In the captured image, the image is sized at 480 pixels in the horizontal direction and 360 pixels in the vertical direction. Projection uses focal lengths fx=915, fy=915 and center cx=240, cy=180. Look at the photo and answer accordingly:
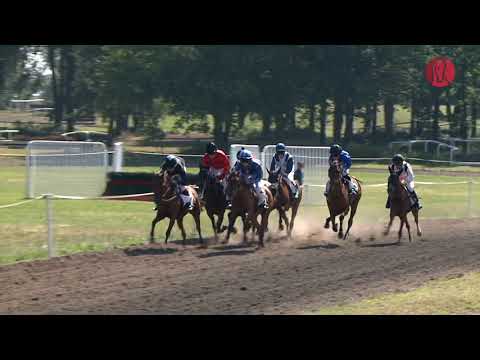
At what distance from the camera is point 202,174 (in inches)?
792

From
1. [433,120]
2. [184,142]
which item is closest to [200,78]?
[184,142]

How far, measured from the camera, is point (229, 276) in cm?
1527

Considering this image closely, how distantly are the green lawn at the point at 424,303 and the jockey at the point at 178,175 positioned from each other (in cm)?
613

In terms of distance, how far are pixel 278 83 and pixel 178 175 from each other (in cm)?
3840

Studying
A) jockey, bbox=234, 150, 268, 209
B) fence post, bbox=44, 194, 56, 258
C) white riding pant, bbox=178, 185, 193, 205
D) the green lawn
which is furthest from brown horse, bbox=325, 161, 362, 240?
fence post, bbox=44, 194, 56, 258

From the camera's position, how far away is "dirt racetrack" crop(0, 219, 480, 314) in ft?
41.7

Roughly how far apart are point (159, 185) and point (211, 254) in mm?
1948

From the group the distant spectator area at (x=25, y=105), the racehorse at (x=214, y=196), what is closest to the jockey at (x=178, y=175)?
the racehorse at (x=214, y=196)

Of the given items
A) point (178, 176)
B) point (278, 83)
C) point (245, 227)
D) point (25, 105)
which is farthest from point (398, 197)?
point (25, 105)

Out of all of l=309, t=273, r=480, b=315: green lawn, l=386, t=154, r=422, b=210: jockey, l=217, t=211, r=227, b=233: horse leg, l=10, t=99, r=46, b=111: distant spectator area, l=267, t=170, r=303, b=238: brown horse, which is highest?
l=10, t=99, r=46, b=111: distant spectator area

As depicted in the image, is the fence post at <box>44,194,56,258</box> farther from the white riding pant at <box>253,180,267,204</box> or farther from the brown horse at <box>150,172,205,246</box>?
the white riding pant at <box>253,180,267,204</box>

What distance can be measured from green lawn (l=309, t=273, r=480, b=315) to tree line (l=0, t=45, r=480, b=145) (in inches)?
1562

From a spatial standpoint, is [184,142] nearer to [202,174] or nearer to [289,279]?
[202,174]

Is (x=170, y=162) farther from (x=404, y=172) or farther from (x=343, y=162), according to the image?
(x=404, y=172)
